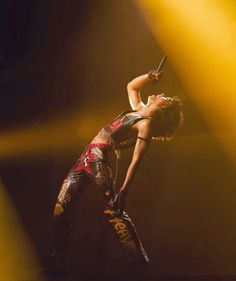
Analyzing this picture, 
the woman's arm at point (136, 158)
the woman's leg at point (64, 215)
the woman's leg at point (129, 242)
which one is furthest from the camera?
the woman's leg at point (64, 215)

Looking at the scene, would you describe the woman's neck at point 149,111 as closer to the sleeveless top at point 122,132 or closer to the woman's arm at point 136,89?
the sleeveless top at point 122,132

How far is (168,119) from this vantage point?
5.29 meters

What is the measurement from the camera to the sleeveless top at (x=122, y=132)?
5.24 metres

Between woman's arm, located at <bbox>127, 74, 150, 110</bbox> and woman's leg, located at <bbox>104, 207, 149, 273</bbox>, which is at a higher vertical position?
woman's arm, located at <bbox>127, 74, 150, 110</bbox>

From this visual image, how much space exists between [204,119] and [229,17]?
4.83 ft

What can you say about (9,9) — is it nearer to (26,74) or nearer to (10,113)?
(26,74)

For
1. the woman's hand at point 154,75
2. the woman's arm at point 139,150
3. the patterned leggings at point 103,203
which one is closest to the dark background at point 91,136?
the woman's hand at point 154,75

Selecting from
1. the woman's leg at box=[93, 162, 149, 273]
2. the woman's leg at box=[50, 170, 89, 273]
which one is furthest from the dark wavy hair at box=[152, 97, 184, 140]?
the woman's leg at box=[50, 170, 89, 273]

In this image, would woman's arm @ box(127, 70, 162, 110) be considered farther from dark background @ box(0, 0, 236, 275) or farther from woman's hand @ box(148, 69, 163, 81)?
dark background @ box(0, 0, 236, 275)

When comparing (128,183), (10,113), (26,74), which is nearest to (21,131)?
(10,113)

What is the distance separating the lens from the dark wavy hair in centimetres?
525

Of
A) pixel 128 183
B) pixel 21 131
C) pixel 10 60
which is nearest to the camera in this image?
pixel 128 183

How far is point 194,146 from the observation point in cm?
561

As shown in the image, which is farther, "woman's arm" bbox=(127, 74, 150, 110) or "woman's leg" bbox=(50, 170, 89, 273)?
"woman's arm" bbox=(127, 74, 150, 110)
